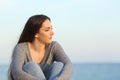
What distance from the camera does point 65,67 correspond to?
5.29 meters

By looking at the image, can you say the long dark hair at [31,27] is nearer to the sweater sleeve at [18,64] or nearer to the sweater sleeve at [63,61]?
the sweater sleeve at [18,64]

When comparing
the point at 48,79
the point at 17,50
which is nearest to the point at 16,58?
the point at 17,50

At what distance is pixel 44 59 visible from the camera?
558 cm

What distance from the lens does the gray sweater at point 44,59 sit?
5.23 meters

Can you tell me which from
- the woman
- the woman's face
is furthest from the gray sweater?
the woman's face

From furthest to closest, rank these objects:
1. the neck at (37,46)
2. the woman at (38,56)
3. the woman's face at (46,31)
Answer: the neck at (37,46)
the woman's face at (46,31)
the woman at (38,56)

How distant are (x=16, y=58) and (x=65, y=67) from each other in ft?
1.78

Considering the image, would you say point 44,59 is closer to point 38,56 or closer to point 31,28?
point 38,56

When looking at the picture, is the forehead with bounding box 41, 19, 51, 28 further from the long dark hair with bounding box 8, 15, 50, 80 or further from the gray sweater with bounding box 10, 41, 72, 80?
the gray sweater with bounding box 10, 41, 72, 80

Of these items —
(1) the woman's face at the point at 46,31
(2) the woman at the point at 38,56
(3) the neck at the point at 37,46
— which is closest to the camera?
(2) the woman at the point at 38,56

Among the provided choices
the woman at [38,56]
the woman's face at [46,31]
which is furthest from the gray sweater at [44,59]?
the woman's face at [46,31]

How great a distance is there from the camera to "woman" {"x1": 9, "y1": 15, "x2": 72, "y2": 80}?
→ 518cm

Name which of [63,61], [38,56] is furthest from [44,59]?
[63,61]

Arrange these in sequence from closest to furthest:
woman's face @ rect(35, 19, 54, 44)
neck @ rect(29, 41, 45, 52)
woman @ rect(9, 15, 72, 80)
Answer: woman @ rect(9, 15, 72, 80) → woman's face @ rect(35, 19, 54, 44) → neck @ rect(29, 41, 45, 52)
